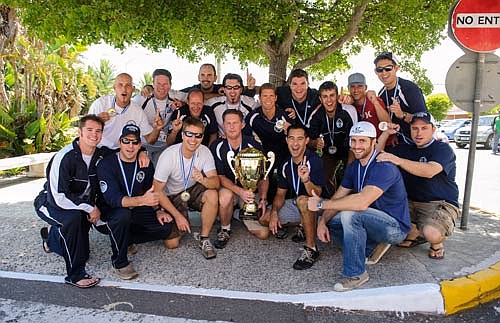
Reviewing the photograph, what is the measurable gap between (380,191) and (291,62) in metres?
7.70

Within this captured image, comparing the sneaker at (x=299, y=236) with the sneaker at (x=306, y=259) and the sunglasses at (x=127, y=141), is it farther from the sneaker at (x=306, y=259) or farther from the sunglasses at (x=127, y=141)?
the sunglasses at (x=127, y=141)

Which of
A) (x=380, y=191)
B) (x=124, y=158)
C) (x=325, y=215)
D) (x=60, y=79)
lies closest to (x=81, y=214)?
(x=124, y=158)

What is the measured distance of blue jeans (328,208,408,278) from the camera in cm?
420

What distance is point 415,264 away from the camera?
4.68m

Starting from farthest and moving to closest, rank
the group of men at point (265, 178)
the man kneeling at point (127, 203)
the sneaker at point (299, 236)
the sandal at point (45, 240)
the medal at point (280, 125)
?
the medal at point (280, 125), the sneaker at point (299, 236), the sandal at point (45, 240), the man kneeling at point (127, 203), the group of men at point (265, 178)

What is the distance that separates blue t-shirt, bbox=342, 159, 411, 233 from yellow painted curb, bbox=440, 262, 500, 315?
713mm

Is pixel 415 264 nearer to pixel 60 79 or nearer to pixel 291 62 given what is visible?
pixel 291 62

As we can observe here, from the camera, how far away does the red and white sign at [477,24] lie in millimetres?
5559

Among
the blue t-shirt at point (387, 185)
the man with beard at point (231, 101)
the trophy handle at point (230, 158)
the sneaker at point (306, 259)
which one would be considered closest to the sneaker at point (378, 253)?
the blue t-shirt at point (387, 185)

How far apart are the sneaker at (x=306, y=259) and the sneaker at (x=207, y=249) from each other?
3.20 ft

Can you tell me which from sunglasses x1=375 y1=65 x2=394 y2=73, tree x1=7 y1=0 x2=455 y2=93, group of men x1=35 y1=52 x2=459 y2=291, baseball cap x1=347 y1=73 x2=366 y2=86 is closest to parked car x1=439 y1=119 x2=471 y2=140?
tree x1=7 y1=0 x2=455 y2=93

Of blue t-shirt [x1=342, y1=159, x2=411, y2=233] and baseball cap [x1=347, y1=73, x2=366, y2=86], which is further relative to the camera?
baseball cap [x1=347, y1=73, x2=366, y2=86]

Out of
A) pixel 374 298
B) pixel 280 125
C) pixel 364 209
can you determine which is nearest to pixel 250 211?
pixel 280 125

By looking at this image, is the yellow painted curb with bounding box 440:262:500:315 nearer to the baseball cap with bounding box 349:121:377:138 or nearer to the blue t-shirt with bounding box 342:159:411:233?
the blue t-shirt with bounding box 342:159:411:233
